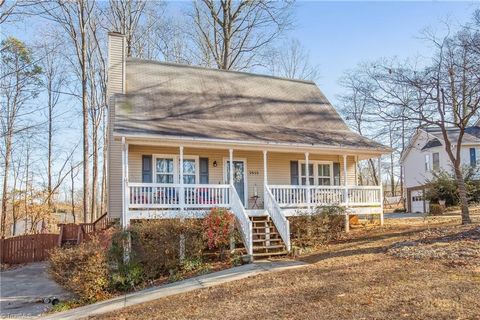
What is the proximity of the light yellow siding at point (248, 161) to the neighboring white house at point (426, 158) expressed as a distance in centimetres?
1296

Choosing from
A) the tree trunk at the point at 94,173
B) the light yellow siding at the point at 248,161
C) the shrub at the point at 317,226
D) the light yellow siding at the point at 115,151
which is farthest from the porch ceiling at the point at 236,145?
the tree trunk at the point at 94,173

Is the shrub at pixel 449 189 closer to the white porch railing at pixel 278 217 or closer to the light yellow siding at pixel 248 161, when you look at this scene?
the light yellow siding at pixel 248 161

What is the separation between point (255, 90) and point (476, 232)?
11242 mm

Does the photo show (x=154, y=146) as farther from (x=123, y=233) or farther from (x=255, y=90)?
(x=255, y=90)

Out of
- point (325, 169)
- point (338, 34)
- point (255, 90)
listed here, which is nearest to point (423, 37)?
point (338, 34)

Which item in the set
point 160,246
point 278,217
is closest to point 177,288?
point 160,246

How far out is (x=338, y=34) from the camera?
15.1m

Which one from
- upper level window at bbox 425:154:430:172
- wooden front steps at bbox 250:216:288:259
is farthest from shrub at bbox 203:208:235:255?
upper level window at bbox 425:154:430:172

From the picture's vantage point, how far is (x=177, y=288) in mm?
9398

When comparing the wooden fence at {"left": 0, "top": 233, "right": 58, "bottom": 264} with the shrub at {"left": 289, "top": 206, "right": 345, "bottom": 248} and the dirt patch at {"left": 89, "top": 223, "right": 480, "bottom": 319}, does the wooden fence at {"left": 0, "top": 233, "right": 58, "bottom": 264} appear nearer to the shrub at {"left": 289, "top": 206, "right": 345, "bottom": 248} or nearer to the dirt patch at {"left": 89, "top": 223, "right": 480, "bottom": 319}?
the shrub at {"left": 289, "top": 206, "right": 345, "bottom": 248}

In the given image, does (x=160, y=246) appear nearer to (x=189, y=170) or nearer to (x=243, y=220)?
(x=243, y=220)

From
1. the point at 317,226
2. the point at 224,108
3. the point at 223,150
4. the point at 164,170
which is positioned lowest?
the point at 317,226

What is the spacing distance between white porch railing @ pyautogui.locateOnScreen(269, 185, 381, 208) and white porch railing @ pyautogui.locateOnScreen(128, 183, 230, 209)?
190cm

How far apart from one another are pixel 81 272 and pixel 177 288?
2.32m
